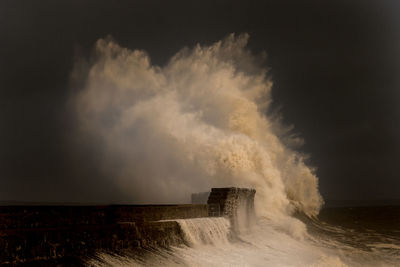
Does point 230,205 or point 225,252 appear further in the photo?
point 230,205

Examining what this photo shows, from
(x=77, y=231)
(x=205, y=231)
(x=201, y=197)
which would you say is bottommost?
(x=205, y=231)

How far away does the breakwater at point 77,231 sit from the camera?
21.1 feet

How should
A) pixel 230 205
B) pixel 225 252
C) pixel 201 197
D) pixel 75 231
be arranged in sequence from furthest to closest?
pixel 201 197, pixel 230 205, pixel 225 252, pixel 75 231

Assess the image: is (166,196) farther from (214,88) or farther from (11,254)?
(11,254)

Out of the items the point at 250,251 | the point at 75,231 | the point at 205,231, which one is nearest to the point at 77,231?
the point at 75,231

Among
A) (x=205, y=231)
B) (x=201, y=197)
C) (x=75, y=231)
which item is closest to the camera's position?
(x=75, y=231)

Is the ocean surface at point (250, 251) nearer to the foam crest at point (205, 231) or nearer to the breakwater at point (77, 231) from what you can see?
the foam crest at point (205, 231)

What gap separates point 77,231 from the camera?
7.32 metres

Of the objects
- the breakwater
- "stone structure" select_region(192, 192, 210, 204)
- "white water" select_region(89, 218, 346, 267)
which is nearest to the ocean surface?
"white water" select_region(89, 218, 346, 267)

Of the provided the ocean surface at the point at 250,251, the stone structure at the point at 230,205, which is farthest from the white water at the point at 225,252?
the stone structure at the point at 230,205

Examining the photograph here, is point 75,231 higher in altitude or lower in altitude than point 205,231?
higher

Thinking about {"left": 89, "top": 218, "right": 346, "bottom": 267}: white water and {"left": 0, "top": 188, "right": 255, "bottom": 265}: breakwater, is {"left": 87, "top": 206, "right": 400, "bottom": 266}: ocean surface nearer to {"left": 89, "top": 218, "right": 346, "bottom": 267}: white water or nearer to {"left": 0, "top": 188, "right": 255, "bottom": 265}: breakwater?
{"left": 89, "top": 218, "right": 346, "bottom": 267}: white water

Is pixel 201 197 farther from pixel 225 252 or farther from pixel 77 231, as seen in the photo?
pixel 77 231

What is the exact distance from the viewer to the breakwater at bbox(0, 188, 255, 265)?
21.1 ft
